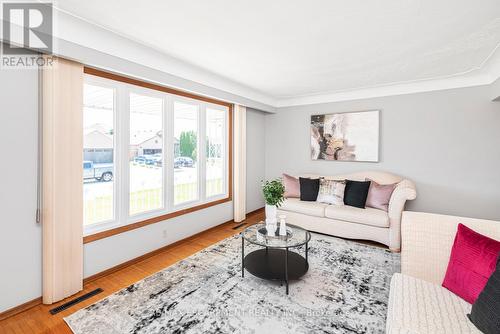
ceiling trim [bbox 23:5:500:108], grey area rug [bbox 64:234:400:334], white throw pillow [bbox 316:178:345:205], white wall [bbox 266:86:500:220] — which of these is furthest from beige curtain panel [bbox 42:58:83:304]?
white wall [bbox 266:86:500:220]

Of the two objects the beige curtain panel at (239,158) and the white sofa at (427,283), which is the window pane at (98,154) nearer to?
the beige curtain panel at (239,158)

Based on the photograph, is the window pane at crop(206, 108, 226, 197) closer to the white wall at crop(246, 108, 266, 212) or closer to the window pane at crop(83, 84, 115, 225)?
the white wall at crop(246, 108, 266, 212)

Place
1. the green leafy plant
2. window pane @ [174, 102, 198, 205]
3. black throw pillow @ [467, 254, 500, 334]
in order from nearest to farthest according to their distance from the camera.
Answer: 1. black throw pillow @ [467, 254, 500, 334]
2. the green leafy plant
3. window pane @ [174, 102, 198, 205]

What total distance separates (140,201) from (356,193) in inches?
132

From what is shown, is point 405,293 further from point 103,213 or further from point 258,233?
point 103,213

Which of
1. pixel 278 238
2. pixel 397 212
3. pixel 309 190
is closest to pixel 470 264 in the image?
pixel 278 238

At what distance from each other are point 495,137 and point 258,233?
151 inches

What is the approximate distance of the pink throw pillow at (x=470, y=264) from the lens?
145 centimetres

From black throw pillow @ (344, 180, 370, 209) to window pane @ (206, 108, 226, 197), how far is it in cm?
229

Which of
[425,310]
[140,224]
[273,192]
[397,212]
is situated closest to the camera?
[425,310]

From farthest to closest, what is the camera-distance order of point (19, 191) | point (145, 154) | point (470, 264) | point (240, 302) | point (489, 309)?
1. point (145, 154)
2. point (240, 302)
3. point (19, 191)
4. point (470, 264)
5. point (489, 309)

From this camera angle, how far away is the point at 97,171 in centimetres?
271

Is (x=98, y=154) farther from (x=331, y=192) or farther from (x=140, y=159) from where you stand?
(x=331, y=192)

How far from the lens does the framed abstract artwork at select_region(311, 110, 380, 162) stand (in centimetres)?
437
